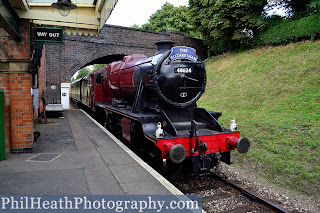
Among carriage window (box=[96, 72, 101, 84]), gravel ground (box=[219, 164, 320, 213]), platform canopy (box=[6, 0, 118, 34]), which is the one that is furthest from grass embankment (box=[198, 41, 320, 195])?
carriage window (box=[96, 72, 101, 84])

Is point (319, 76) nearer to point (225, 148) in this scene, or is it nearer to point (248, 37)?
point (225, 148)

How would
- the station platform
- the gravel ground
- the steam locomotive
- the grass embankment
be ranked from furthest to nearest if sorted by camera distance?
the grass embankment
the steam locomotive
the gravel ground
the station platform

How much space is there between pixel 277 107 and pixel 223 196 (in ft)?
21.0

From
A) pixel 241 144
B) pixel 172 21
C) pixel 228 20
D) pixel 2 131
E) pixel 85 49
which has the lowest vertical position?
pixel 241 144

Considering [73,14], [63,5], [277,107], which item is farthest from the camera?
[277,107]

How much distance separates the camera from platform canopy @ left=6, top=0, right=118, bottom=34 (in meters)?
5.57

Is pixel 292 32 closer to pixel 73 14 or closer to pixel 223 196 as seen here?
pixel 73 14

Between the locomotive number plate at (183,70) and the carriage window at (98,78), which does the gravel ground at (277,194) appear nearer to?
the locomotive number plate at (183,70)

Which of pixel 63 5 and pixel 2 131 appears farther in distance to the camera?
pixel 2 131

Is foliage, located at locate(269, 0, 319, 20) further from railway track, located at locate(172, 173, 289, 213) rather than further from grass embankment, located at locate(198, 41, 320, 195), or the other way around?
railway track, located at locate(172, 173, 289, 213)

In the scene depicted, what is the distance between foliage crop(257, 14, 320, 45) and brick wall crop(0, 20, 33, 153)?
52.4ft

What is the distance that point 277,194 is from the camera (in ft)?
17.6

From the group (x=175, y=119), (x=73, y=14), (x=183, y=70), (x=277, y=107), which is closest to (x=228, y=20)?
(x=277, y=107)

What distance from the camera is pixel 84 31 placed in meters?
7.03
